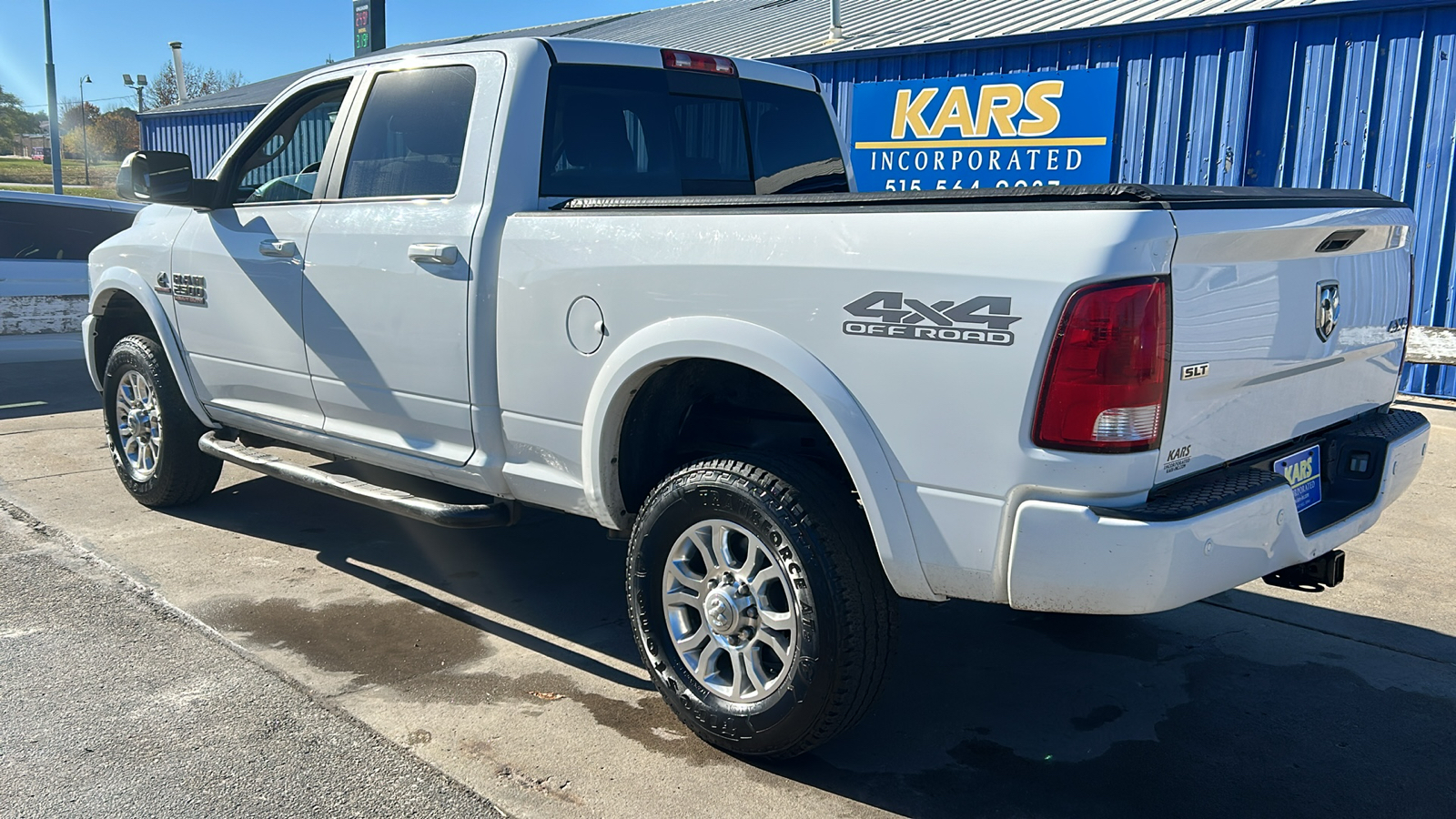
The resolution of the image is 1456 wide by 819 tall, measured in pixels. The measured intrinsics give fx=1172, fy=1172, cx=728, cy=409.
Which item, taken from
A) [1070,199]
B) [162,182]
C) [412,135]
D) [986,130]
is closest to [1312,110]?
[986,130]

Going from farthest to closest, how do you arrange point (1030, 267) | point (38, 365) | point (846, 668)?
point (38, 365) < point (846, 668) < point (1030, 267)

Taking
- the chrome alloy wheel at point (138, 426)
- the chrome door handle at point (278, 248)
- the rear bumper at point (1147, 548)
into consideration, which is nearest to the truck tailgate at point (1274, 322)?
the rear bumper at point (1147, 548)

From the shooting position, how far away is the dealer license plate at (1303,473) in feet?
9.98

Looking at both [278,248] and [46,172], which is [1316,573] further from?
[46,172]

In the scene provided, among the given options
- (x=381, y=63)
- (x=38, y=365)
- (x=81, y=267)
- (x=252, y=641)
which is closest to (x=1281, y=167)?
(x=381, y=63)

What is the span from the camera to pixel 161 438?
5367mm

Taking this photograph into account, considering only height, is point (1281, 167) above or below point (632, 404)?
above

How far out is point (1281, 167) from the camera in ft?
31.2

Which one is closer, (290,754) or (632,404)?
(290,754)

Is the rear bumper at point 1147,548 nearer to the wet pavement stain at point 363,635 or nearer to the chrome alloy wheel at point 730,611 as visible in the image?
the chrome alloy wheel at point 730,611

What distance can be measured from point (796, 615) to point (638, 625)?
61cm

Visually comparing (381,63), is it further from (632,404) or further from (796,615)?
(796,615)

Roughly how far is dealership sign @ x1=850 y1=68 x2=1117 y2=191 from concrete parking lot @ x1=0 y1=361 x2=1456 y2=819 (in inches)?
233

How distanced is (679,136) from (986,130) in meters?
7.60
